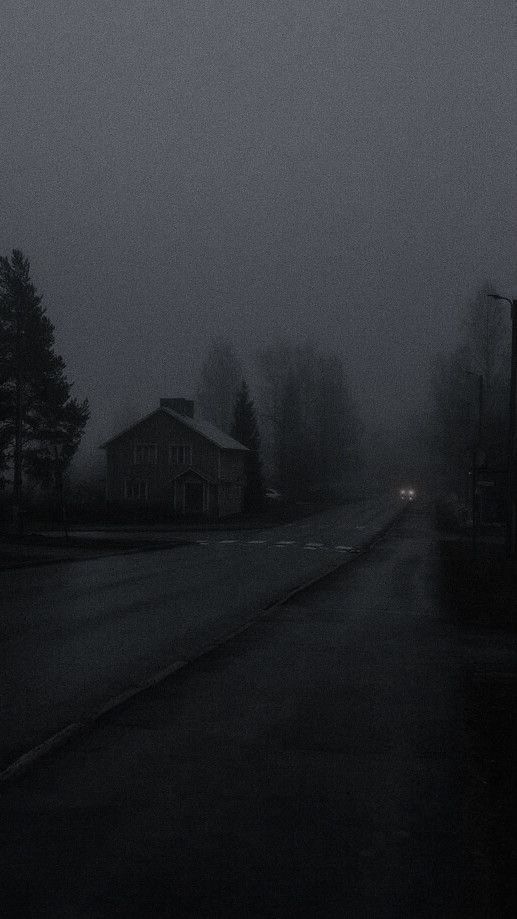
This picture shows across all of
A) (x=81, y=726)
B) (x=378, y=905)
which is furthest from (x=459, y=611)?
(x=378, y=905)

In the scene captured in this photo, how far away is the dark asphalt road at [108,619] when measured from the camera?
953 centimetres

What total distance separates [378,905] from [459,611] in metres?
13.4

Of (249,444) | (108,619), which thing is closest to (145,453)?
(249,444)

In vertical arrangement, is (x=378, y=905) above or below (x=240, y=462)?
below

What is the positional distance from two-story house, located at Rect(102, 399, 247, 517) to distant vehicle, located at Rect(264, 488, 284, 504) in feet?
57.9

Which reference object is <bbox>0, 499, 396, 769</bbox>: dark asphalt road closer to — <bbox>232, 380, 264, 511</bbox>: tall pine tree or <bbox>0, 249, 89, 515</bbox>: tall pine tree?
<bbox>0, 249, 89, 515</bbox>: tall pine tree

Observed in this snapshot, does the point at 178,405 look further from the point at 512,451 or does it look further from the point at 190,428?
the point at 512,451

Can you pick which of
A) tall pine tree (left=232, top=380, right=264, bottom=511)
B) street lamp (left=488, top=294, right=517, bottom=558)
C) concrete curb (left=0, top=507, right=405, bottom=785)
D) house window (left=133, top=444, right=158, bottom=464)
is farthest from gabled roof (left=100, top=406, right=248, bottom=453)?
concrete curb (left=0, top=507, right=405, bottom=785)

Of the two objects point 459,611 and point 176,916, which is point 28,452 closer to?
point 459,611

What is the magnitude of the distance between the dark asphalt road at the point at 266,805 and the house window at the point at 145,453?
55.3 meters

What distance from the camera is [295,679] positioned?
10.9 metres

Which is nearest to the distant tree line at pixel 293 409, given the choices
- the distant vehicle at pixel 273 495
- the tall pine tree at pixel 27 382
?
the distant vehicle at pixel 273 495

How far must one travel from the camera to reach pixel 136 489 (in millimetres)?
66938

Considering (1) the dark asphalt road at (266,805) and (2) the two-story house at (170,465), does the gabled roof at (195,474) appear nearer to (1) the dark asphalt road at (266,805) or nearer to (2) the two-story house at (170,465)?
(2) the two-story house at (170,465)
